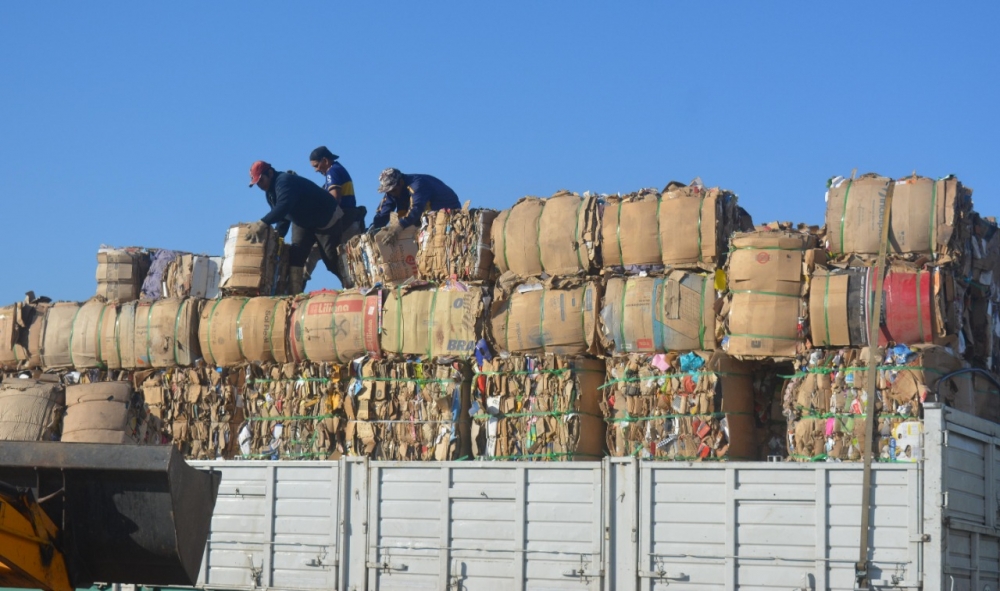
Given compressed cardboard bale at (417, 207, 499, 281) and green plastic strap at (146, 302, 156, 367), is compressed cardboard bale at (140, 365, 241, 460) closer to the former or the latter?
green plastic strap at (146, 302, 156, 367)

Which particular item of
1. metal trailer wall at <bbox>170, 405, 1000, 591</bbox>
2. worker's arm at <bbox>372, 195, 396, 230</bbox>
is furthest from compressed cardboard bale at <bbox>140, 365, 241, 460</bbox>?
worker's arm at <bbox>372, 195, 396, 230</bbox>

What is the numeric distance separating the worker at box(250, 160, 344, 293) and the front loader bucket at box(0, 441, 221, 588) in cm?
676

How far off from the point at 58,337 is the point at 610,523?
7.69 m

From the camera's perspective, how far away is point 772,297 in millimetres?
11227

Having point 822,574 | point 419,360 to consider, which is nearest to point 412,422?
point 419,360

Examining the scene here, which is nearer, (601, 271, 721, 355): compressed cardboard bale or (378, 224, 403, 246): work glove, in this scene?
(601, 271, 721, 355): compressed cardboard bale

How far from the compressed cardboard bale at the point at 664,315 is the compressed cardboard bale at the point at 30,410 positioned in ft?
21.1

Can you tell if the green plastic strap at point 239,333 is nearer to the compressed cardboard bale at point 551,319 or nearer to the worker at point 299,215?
the worker at point 299,215

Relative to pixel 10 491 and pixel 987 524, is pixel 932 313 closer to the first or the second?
pixel 987 524

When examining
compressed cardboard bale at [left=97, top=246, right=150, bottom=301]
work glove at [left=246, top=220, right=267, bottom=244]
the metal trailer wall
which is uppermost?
work glove at [left=246, top=220, right=267, bottom=244]

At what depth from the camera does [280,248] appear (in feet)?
50.0

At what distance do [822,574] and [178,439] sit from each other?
7314mm

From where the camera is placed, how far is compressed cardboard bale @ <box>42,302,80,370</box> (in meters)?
15.0

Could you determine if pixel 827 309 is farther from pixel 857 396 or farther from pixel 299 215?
pixel 299 215
